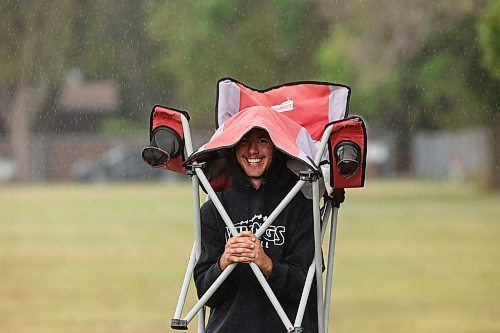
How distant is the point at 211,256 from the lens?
209 inches

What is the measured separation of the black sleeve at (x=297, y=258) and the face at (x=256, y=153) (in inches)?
7.0

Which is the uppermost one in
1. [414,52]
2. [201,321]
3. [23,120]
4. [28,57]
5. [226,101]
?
[28,57]

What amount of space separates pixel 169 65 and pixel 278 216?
50164mm

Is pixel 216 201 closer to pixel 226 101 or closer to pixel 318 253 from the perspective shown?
Result: pixel 318 253

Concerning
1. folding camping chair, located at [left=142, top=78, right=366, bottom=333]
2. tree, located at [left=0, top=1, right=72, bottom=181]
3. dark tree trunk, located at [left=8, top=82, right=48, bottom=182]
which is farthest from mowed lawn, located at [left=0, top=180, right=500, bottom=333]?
dark tree trunk, located at [left=8, top=82, right=48, bottom=182]

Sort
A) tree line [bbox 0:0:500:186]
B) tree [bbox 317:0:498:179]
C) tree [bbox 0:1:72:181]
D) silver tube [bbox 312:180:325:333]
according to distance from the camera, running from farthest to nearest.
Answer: tree [bbox 0:1:72:181] < tree line [bbox 0:0:500:186] < tree [bbox 317:0:498:179] < silver tube [bbox 312:180:325:333]

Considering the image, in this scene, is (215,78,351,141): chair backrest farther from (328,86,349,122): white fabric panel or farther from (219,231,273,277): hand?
(219,231,273,277): hand

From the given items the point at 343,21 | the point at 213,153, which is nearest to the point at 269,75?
the point at 343,21

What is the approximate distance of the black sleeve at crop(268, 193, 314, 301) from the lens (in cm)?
521

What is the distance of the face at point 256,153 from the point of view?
17.5ft

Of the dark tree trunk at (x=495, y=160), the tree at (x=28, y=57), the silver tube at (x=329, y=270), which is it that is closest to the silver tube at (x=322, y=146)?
the silver tube at (x=329, y=270)

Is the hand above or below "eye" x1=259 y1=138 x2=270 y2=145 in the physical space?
below

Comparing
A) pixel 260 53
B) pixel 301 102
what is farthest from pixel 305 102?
pixel 260 53

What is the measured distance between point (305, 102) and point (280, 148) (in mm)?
790
